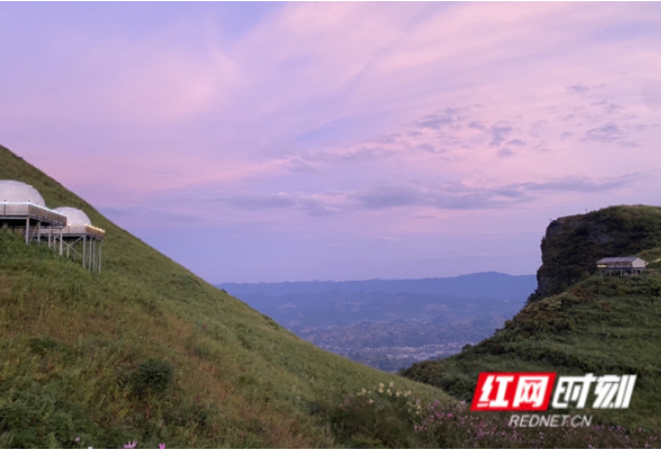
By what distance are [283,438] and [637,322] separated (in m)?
31.6

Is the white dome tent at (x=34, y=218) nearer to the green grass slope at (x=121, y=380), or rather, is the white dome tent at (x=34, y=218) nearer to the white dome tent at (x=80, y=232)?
the white dome tent at (x=80, y=232)

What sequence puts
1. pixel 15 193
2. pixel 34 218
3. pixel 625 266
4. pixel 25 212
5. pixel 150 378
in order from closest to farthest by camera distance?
pixel 150 378, pixel 25 212, pixel 34 218, pixel 15 193, pixel 625 266

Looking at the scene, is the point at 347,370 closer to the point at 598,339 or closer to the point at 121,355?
the point at 121,355

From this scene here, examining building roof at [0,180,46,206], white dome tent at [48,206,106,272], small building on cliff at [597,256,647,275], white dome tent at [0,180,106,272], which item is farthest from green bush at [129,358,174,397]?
small building on cliff at [597,256,647,275]

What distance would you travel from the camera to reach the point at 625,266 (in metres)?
46.5

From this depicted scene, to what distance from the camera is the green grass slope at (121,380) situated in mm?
7648

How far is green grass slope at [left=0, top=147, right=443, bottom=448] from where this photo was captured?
765 centimetres

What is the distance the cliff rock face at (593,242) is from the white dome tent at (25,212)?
61.6m

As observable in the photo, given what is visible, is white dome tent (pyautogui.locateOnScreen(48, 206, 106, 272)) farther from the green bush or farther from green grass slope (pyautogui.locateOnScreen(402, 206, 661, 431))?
green grass slope (pyautogui.locateOnScreen(402, 206, 661, 431))

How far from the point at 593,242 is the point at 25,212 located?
237ft

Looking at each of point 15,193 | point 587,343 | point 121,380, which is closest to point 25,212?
point 15,193

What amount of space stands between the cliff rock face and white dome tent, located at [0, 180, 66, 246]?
202ft

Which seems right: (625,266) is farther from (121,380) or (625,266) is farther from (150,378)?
(121,380)

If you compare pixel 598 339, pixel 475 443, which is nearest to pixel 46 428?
pixel 475 443
